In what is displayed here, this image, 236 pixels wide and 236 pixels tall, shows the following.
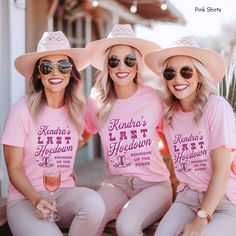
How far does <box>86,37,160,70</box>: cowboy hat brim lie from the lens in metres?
3.34

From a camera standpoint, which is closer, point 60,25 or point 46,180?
point 46,180

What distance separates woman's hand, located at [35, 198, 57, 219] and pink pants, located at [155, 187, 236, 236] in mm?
636

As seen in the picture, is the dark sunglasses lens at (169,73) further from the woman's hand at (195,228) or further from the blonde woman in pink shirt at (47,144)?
the woman's hand at (195,228)

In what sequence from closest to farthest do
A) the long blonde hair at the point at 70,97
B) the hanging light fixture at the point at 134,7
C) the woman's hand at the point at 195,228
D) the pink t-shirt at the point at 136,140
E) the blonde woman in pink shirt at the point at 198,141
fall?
the woman's hand at the point at 195,228 < the blonde woman in pink shirt at the point at 198,141 < the long blonde hair at the point at 70,97 < the pink t-shirt at the point at 136,140 < the hanging light fixture at the point at 134,7

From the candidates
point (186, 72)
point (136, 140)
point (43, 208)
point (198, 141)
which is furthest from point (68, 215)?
point (186, 72)

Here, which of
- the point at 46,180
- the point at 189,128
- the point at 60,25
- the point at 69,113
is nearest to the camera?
the point at 46,180

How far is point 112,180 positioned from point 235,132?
930mm

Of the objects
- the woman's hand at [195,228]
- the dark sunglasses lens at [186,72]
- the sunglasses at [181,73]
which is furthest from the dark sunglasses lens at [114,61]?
the woman's hand at [195,228]

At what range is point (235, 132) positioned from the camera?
9.52 ft

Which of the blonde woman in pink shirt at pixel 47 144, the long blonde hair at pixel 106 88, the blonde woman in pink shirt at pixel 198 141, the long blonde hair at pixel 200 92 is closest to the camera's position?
the blonde woman in pink shirt at pixel 198 141

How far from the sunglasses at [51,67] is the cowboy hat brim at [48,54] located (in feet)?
0.21

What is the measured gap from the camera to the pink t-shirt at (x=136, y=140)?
324cm

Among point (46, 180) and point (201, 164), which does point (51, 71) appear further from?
point (201, 164)

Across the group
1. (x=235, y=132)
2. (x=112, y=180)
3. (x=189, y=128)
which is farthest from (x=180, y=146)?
(x=112, y=180)
